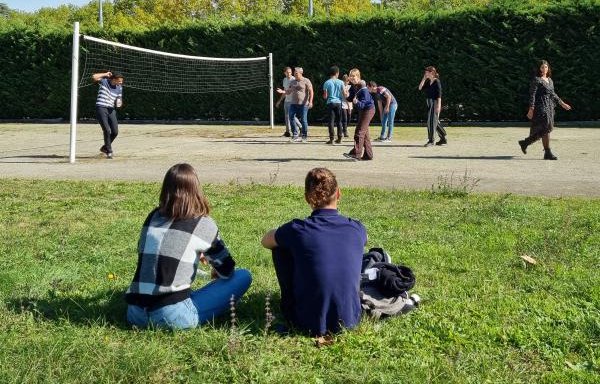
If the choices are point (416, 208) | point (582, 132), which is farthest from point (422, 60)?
point (416, 208)

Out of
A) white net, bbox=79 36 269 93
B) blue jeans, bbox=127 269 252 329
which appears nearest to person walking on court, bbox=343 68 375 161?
blue jeans, bbox=127 269 252 329

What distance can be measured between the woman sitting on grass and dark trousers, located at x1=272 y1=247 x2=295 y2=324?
392 millimetres

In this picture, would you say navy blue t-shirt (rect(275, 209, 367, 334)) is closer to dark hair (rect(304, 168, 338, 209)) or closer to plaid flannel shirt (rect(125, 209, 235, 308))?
dark hair (rect(304, 168, 338, 209))

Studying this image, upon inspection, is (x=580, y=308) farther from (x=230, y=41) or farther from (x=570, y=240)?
(x=230, y=41)

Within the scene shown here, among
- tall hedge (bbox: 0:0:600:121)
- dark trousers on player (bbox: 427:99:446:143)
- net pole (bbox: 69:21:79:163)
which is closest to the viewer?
net pole (bbox: 69:21:79:163)

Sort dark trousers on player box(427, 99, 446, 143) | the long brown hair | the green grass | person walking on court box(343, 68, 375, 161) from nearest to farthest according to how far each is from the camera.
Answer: the green grass
the long brown hair
person walking on court box(343, 68, 375, 161)
dark trousers on player box(427, 99, 446, 143)

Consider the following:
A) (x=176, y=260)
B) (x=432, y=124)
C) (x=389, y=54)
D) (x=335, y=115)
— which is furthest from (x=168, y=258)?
(x=389, y=54)

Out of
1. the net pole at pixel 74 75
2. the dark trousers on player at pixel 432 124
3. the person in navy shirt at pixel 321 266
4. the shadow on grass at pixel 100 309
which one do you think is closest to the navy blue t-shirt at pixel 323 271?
the person in navy shirt at pixel 321 266

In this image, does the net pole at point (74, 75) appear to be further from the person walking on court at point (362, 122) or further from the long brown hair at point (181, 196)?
the long brown hair at point (181, 196)

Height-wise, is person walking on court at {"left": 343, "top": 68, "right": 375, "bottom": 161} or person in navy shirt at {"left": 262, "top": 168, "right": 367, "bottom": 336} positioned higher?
person walking on court at {"left": 343, "top": 68, "right": 375, "bottom": 161}

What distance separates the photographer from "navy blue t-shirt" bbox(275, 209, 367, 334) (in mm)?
4348

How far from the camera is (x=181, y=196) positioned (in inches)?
176

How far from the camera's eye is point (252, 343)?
4223 millimetres

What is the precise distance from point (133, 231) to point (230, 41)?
19264 mm
